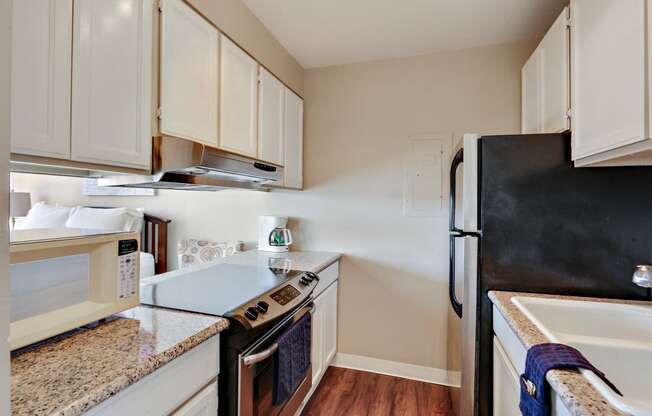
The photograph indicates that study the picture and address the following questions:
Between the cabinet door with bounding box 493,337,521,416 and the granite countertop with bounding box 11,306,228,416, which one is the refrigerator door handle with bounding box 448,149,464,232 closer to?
the cabinet door with bounding box 493,337,521,416

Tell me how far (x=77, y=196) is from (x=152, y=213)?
→ 867 millimetres

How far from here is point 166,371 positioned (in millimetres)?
861

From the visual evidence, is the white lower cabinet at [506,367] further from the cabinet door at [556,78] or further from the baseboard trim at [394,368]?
the cabinet door at [556,78]

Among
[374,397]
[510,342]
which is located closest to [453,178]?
[510,342]

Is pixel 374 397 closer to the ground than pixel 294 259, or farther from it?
closer to the ground

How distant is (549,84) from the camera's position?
162cm

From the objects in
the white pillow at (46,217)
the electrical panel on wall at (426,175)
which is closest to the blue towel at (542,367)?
the electrical panel on wall at (426,175)

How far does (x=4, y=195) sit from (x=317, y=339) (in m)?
1.87

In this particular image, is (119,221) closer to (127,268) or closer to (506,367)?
(127,268)

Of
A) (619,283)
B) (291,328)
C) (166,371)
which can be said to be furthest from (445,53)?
(166,371)

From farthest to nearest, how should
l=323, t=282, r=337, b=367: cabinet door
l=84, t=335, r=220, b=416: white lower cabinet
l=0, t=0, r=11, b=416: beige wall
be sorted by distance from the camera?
1. l=323, t=282, r=337, b=367: cabinet door
2. l=84, t=335, r=220, b=416: white lower cabinet
3. l=0, t=0, r=11, b=416: beige wall

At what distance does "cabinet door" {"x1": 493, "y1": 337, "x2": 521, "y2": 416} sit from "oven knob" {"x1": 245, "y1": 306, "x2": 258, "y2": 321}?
3.22 ft

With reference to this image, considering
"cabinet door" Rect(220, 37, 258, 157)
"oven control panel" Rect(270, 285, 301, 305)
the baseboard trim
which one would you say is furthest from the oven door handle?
the baseboard trim

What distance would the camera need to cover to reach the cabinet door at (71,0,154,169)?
1.02 metres
